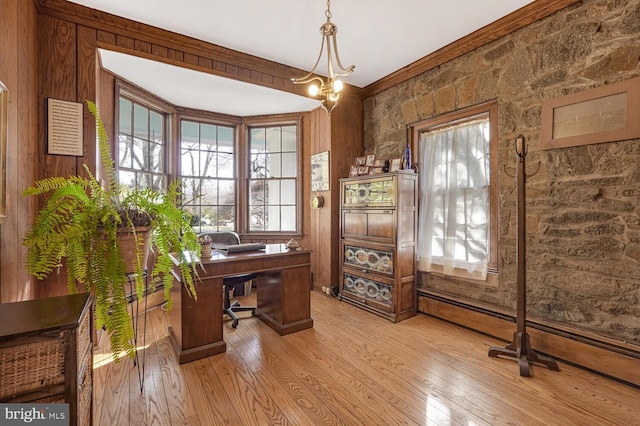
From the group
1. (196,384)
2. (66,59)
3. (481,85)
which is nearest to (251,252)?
(196,384)

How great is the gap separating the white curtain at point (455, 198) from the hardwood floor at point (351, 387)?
86 centimetres

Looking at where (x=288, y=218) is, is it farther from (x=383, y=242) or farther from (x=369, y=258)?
(x=383, y=242)

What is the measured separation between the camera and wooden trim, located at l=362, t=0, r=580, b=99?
2533mm

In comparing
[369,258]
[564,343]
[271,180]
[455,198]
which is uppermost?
[271,180]

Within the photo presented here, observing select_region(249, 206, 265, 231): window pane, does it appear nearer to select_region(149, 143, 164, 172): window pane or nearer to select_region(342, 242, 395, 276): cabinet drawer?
select_region(149, 143, 164, 172): window pane

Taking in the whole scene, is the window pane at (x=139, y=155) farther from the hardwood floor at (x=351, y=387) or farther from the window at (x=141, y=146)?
the hardwood floor at (x=351, y=387)

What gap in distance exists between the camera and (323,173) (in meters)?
4.38

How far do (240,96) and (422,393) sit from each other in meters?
3.86

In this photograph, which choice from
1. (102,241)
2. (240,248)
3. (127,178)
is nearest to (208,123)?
(127,178)

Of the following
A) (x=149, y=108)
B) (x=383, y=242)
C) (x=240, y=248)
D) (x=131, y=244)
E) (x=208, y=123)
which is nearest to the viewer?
(x=131, y=244)

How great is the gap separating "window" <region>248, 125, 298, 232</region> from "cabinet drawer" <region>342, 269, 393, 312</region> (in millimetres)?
1462

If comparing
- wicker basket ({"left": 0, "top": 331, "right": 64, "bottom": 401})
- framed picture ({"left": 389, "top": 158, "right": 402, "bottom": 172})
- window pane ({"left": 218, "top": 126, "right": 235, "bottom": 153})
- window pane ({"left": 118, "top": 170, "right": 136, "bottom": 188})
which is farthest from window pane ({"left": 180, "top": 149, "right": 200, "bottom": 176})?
wicker basket ({"left": 0, "top": 331, "right": 64, "bottom": 401})

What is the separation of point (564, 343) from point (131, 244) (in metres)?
3.14

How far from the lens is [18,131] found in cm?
204
